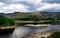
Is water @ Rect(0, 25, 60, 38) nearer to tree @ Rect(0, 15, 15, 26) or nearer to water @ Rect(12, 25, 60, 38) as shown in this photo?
water @ Rect(12, 25, 60, 38)

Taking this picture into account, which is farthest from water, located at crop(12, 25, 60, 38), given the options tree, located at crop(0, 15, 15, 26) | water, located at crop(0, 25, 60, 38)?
tree, located at crop(0, 15, 15, 26)

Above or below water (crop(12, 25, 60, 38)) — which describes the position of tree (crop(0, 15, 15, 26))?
above

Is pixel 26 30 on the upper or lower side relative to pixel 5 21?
lower

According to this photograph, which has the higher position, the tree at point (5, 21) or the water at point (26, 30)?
the tree at point (5, 21)

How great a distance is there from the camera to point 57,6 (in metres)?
1.86

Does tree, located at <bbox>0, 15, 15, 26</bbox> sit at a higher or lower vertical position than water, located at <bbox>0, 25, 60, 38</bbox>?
higher

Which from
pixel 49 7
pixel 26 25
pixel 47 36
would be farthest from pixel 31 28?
pixel 49 7

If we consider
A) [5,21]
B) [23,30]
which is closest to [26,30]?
[23,30]

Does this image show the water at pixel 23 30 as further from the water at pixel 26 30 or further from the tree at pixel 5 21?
the tree at pixel 5 21

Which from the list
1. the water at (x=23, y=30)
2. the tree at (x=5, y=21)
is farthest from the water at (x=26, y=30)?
the tree at (x=5, y=21)

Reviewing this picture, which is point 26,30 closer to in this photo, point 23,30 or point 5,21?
point 23,30

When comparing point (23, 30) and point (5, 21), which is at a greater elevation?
point (5, 21)

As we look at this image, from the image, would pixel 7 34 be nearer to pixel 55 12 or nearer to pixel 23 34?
pixel 23 34

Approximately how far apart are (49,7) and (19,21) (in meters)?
0.44
